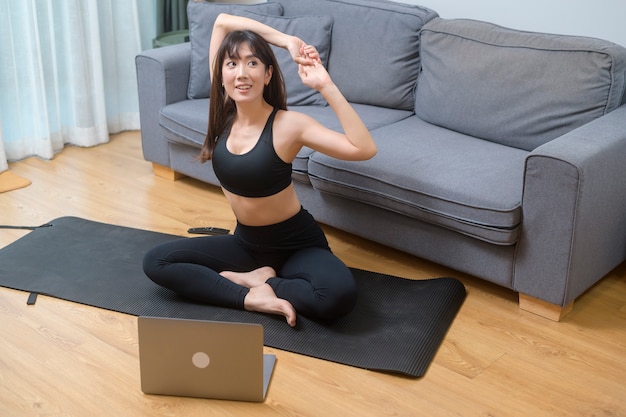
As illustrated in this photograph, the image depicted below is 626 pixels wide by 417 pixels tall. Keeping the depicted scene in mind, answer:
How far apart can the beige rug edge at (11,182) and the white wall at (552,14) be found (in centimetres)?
198

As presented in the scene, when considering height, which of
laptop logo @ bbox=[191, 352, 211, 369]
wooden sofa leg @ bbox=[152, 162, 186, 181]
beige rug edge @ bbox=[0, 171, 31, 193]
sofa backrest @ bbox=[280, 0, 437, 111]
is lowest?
beige rug edge @ bbox=[0, 171, 31, 193]

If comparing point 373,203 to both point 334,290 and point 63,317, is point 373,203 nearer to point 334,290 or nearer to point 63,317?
point 334,290

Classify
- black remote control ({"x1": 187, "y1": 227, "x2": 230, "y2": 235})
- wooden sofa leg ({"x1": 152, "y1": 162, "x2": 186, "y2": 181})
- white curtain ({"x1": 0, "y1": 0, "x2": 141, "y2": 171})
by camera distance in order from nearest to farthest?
black remote control ({"x1": 187, "y1": 227, "x2": 230, "y2": 235})
wooden sofa leg ({"x1": 152, "y1": 162, "x2": 186, "y2": 181})
white curtain ({"x1": 0, "y1": 0, "x2": 141, "y2": 171})

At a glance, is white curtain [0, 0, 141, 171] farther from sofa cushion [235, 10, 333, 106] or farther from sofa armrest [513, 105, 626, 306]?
sofa armrest [513, 105, 626, 306]

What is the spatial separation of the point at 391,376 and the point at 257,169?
2.47 feet

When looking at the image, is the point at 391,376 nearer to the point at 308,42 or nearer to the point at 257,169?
the point at 257,169

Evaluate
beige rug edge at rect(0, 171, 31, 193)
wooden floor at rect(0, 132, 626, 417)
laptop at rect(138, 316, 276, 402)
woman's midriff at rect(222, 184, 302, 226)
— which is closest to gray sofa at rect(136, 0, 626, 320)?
wooden floor at rect(0, 132, 626, 417)

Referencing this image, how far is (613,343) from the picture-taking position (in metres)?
2.55

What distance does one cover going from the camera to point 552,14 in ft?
10.6

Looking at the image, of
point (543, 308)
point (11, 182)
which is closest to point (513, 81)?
point (543, 308)

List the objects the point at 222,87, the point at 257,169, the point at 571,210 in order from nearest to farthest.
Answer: the point at 571,210 → the point at 257,169 → the point at 222,87

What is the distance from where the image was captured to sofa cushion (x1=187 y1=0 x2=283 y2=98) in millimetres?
3627

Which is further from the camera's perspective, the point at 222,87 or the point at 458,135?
the point at 458,135

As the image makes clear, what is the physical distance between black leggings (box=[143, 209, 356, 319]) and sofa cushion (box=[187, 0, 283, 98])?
3.50 ft
